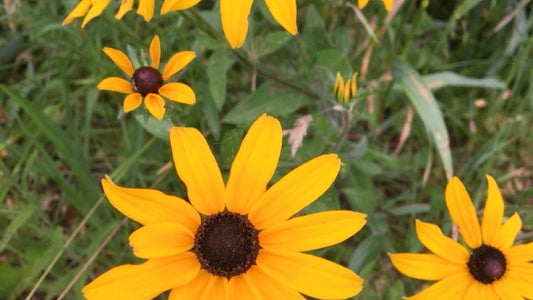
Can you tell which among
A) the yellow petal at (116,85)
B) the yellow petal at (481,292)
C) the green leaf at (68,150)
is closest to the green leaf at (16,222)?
the green leaf at (68,150)

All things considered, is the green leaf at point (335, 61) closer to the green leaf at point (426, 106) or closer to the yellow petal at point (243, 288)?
the green leaf at point (426, 106)

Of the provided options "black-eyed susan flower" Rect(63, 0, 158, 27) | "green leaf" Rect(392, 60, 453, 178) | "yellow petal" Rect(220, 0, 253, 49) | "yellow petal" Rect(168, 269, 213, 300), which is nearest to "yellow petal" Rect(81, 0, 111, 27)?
"black-eyed susan flower" Rect(63, 0, 158, 27)

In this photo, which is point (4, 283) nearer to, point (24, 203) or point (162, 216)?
point (24, 203)

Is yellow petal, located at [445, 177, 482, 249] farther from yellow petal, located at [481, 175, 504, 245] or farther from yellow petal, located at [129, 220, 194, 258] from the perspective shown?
yellow petal, located at [129, 220, 194, 258]

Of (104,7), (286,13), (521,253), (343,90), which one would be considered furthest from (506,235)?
(104,7)

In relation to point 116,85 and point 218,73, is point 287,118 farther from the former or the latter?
point 116,85

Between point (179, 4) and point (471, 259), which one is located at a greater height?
point (179, 4)
